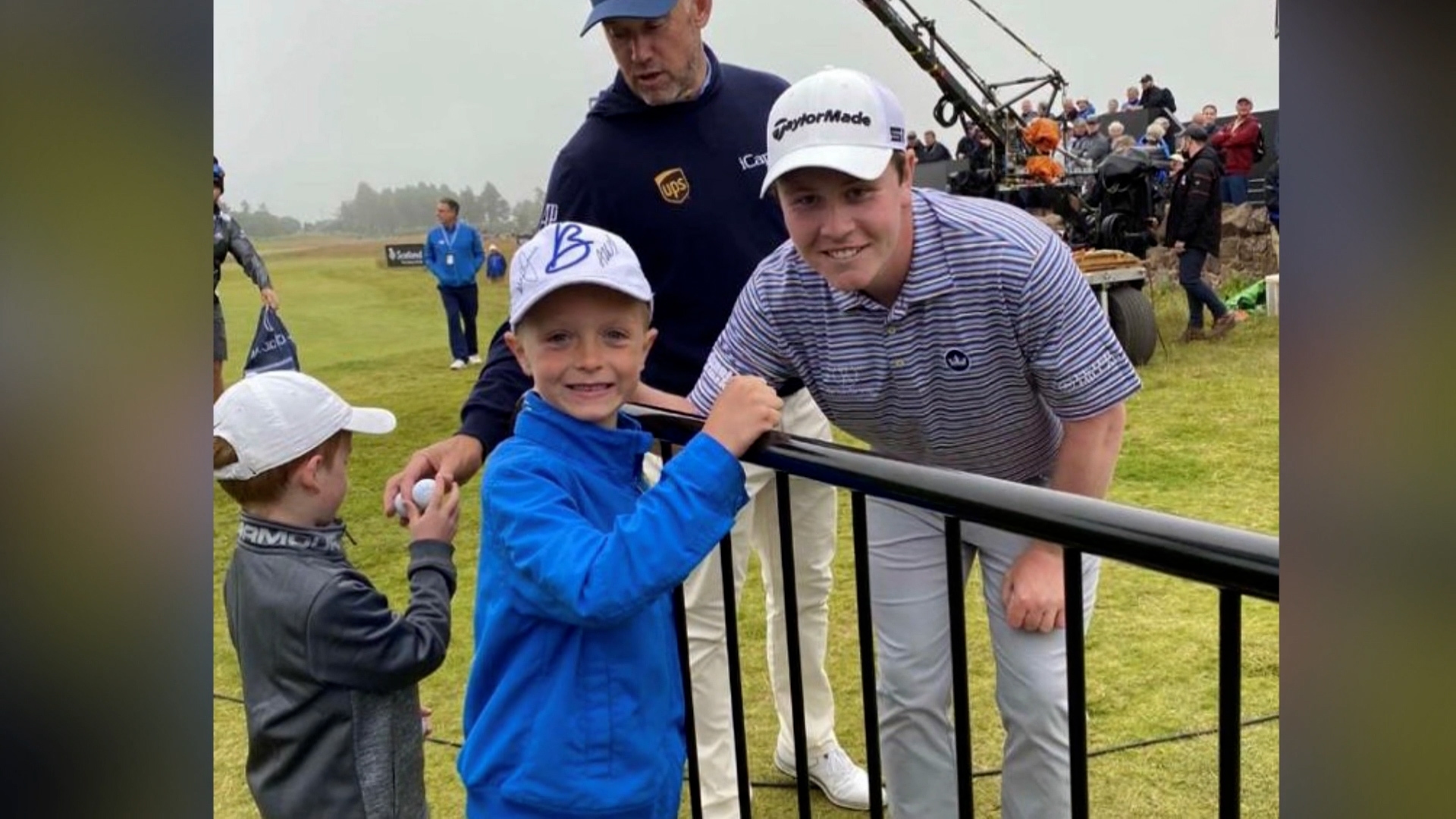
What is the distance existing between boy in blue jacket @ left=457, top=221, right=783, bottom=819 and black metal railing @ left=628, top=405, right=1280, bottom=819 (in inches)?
5.4

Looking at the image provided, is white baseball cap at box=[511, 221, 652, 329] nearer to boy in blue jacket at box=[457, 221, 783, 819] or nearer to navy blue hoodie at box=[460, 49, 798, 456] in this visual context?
boy in blue jacket at box=[457, 221, 783, 819]

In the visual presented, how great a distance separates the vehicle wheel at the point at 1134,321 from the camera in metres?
7.35

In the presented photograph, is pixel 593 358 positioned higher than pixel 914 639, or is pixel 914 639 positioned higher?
pixel 593 358

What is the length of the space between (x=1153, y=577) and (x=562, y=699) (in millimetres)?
2787

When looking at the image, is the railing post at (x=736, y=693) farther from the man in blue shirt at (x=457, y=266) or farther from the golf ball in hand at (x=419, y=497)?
the man in blue shirt at (x=457, y=266)

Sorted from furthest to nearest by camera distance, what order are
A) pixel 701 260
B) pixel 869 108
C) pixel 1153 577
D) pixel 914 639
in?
pixel 1153 577 < pixel 701 260 < pixel 914 639 < pixel 869 108

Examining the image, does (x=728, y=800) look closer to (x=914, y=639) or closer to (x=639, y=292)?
(x=914, y=639)

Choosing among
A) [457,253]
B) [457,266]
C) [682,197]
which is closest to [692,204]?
[682,197]

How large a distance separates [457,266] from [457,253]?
6.4 inches

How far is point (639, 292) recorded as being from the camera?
4.53ft

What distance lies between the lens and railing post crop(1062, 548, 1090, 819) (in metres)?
1.04

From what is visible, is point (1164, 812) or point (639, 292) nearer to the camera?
point (639, 292)
